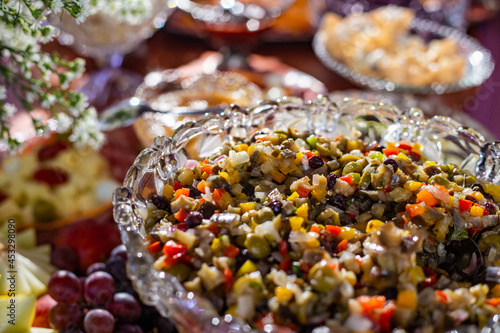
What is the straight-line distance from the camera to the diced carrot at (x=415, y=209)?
27.0 inches

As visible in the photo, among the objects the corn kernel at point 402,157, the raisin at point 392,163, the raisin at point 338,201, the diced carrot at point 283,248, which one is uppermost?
the corn kernel at point 402,157

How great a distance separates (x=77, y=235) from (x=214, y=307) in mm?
558

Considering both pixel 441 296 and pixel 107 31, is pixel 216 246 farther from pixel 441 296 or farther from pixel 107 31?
pixel 107 31

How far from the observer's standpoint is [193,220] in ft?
2.21

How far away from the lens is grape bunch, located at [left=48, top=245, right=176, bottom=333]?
31.6 inches

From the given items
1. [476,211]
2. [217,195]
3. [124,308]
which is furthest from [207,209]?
[476,211]

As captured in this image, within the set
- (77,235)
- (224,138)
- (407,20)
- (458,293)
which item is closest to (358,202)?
(458,293)

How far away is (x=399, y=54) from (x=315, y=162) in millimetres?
1009

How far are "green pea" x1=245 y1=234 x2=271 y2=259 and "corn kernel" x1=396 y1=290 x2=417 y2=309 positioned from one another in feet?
0.54

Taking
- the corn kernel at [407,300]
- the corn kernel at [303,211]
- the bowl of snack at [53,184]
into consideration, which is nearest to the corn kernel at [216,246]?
the corn kernel at [303,211]

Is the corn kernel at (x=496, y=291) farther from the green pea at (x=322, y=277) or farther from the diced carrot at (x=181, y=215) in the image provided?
the diced carrot at (x=181, y=215)

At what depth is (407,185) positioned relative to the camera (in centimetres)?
73

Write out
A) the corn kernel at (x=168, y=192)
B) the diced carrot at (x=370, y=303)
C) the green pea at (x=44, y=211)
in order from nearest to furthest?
the diced carrot at (x=370, y=303) < the corn kernel at (x=168, y=192) < the green pea at (x=44, y=211)

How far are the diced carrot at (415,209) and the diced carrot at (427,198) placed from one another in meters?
0.02
